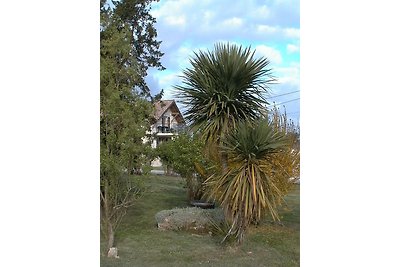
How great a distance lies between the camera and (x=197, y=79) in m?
4.62

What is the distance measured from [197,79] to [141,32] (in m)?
4.39

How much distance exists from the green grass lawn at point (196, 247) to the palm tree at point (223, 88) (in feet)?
3.81

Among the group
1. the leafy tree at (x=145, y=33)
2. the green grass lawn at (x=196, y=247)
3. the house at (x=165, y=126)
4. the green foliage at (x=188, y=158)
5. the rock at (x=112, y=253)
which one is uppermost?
the leafy tree at (x=145, y=33)

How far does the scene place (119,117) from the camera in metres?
4.77

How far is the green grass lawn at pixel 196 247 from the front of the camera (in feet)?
15.0

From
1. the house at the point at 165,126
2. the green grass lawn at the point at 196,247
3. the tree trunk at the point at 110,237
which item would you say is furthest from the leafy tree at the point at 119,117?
the house at the point at 165,126

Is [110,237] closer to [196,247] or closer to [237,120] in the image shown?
[196,247]

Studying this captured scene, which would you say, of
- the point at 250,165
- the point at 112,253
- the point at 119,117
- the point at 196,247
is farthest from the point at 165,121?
the point at 250,165

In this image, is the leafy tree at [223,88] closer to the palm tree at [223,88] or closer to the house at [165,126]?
the palm tree at [223,88]

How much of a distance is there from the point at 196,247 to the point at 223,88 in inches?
78.9

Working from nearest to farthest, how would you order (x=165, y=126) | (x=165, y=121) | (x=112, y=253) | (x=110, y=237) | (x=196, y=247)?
1. (x=112, y=253)
2. (x=110, y=237)
3. (x=196, y=247)
4. (x=165, y=126)
5. (x=165, y=121)
